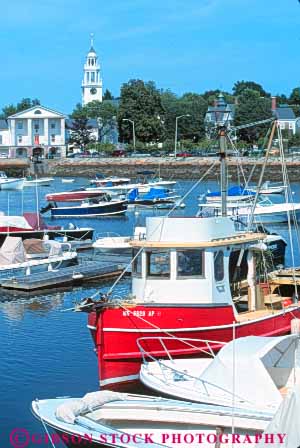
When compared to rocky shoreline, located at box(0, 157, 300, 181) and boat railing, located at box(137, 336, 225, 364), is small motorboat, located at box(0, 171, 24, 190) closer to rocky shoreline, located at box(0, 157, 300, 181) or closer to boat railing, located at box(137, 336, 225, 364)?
rocky shoreline, located at box(0, 157, 300, 181)

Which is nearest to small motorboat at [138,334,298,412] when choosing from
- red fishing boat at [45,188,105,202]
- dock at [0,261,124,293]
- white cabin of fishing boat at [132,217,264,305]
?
white cabin of fishing boat at [132,217,264,305]

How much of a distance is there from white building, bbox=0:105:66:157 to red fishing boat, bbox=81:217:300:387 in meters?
120

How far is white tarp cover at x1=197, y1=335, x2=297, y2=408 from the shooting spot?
1426 centimetres

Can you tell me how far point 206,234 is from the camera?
793 inches

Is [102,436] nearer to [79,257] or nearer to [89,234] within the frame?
[79,257]

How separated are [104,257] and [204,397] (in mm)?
23985

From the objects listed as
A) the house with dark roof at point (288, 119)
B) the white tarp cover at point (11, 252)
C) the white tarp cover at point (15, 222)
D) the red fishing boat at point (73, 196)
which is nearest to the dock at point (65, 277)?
the white tarp cover at point (11, 252)

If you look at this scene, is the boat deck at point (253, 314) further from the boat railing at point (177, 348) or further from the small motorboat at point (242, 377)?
the small motorboat at point (242, 377)

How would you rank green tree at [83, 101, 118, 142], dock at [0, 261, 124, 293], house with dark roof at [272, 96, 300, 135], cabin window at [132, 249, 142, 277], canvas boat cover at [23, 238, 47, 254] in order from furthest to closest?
house with dark roof at [272, 96, 300, 135] → green tree at [83, 101, 118, 142] → canvas boat cover at [23, 238, 47, 254] → dock at [0, 261, 124, 293] → cabin window at [132, 249, 142, 277]

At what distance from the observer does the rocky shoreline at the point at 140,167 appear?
358 ft

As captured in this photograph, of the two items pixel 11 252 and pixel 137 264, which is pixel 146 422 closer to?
pixel 137 264

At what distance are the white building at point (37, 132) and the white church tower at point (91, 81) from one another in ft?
153

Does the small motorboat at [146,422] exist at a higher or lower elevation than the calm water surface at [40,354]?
higher

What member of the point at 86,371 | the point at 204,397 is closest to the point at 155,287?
the point at 86,371
